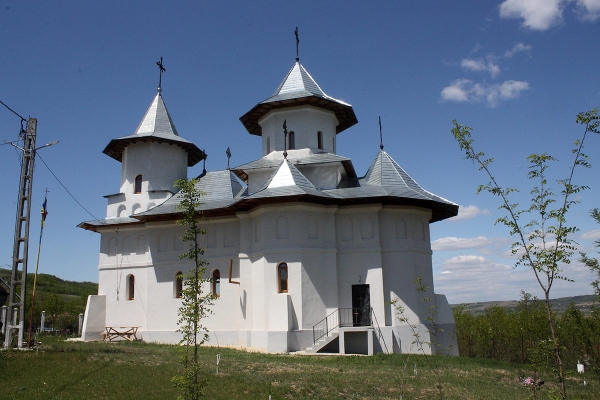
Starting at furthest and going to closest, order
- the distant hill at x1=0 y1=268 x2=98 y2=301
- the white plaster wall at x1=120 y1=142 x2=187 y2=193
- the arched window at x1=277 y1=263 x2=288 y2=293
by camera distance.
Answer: the distant hill at x1=0 y1=268 x2=98 y2=301 < the white plaster wall at x1=120 y1=142 x2=187 y2=193 < the arched window at x1=277 y1=263 x2=288 y2=293

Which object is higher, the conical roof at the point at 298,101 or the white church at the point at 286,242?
the conical roof at the point at 298,101

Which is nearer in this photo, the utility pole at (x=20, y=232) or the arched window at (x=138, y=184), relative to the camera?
the utility pole at (x=20, y=232)

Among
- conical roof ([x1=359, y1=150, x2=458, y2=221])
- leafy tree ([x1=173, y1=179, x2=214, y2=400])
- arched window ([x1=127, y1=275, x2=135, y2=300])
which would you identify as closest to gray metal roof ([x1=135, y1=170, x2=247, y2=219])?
arched window ([x1=127, y1=275, x2=135, y2=300])

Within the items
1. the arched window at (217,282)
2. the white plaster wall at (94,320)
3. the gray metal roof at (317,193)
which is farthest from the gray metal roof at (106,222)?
the arched window at (217,282)

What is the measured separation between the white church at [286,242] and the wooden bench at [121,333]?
0.25 m

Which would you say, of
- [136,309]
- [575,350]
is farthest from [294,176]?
[575,350]

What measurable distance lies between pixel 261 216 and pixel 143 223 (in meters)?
6.67

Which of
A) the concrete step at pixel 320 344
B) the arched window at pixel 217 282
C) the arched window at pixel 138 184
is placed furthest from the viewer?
the arched window at pixel 138 184

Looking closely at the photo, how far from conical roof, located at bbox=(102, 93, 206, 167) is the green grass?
11112mm

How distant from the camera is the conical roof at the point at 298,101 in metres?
22.6

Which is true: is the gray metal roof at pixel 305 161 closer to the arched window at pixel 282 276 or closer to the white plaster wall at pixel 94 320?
the arched window at pixel 282 276

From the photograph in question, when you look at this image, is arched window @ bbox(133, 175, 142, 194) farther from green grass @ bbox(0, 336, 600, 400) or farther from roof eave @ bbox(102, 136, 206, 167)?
green grass @ bbox(0, 336, 600, 400)

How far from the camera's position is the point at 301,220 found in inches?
758

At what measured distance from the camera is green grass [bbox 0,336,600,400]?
10.6m
